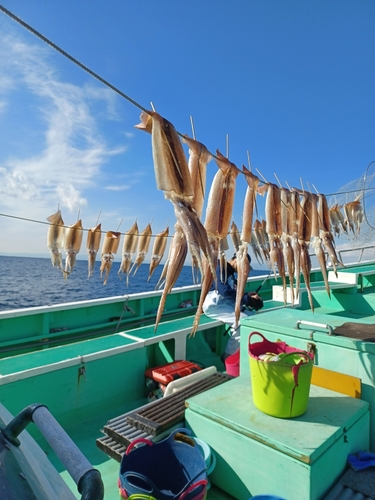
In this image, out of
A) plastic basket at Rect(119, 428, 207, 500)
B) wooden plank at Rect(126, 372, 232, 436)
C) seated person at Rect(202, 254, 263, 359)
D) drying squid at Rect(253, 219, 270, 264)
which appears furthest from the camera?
drying squid at Rect(253, 219, 270, 264)

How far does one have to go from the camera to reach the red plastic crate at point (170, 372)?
449 centimetres

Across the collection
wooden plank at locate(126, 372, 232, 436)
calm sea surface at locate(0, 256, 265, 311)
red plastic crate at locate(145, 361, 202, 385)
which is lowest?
calm sea surface at locate(0, 256, 265, 311)

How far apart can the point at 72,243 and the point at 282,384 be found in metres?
8.53

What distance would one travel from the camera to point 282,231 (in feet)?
14.4

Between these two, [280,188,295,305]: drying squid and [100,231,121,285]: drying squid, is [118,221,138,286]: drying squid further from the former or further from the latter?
[280,188,295,305]: drying squid

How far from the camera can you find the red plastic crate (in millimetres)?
4492

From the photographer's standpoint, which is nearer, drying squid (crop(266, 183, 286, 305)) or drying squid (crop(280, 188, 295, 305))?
drying squid (crop(266, 183, 286, 305))

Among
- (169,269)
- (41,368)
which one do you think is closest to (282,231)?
(169,269)

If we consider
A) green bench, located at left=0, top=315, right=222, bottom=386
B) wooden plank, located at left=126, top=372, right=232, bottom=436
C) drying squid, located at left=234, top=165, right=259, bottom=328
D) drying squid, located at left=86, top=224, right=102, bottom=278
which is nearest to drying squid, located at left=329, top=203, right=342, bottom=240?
drying squid, located at left=86, top=224, right=102, bottom=278

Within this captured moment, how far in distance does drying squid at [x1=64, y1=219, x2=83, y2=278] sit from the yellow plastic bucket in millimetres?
8099

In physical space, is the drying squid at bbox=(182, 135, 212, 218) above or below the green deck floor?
above

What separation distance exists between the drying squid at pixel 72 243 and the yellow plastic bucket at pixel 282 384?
810 centimetres

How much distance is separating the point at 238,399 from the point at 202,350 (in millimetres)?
3630

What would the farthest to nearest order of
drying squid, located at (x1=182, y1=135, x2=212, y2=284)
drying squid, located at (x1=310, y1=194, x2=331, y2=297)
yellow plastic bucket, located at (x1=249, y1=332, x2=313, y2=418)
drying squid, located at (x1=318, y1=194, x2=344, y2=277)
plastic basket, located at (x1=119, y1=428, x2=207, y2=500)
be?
1. drying squid, located at (x1=318, y1=194, x2=344, y2=277)
2. drying squid, located at (x1=310, y1=194, x2=331, y2=297)
3. drying squid, located at (x1=182, y1=135, x2=212, y2=284)
4. yellow plastic bucket, located at (x1=249, y1=332, x2=313, y2=418)
5. plastic basket, located at (x1=119, y1=428, x2=207, y2=500)
